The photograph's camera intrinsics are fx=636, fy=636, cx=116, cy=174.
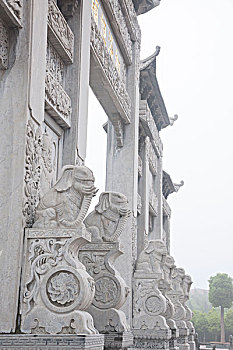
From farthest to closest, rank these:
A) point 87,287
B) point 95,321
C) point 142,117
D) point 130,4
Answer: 1. point 142,117
2. point 130,4
3. point 95,321
4. point 87,287

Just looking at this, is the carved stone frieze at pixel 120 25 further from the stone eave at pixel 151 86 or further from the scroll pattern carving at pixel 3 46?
the scroll pattern carving at pixel 3 46

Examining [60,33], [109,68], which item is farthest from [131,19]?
[60,33]

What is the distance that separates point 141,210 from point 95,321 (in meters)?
9.20

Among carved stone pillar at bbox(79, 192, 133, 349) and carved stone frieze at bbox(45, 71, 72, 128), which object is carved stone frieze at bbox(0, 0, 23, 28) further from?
carved stone pillar at bbox(79, 192, 133, 349)

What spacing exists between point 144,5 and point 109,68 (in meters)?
4.62

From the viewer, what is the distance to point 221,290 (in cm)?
5741

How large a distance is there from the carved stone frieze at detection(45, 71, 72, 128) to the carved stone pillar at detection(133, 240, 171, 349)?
5.98 meters

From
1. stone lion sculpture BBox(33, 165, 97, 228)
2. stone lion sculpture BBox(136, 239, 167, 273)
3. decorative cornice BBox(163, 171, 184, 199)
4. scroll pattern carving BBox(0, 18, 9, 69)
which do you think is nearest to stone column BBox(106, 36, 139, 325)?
stone lion sculpture BBox(136, 239, 167, 273)

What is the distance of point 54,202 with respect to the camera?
7586mm

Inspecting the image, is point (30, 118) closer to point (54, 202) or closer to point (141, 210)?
point (54, 202)

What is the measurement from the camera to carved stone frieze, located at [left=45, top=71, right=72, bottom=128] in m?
9.38

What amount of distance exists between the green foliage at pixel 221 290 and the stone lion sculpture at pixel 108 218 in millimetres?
47831

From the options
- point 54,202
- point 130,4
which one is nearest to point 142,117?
point 130,4

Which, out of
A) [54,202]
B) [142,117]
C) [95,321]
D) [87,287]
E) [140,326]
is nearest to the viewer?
[87,287]
